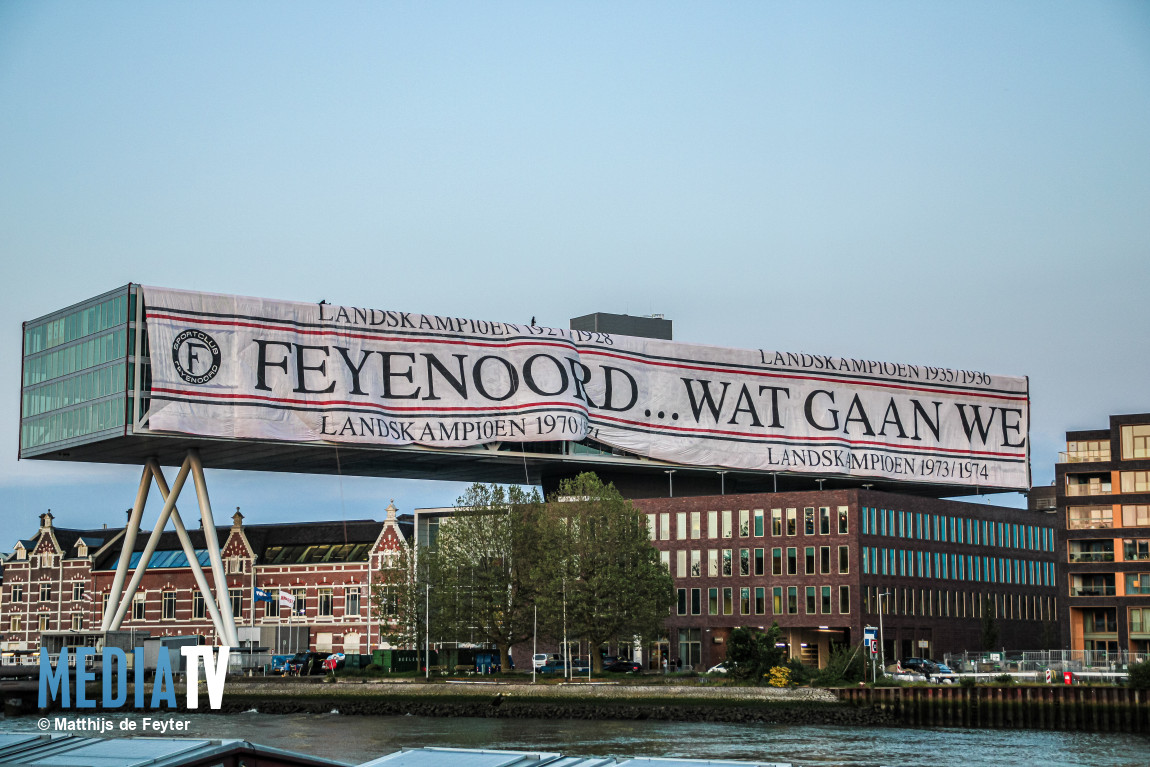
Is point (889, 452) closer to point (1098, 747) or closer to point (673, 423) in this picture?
point (673, 423)

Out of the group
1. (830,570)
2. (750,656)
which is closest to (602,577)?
(750,656)

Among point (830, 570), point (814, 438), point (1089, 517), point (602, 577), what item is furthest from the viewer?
point (814, 438)

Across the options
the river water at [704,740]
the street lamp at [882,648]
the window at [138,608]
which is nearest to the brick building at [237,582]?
the window at [138,608]

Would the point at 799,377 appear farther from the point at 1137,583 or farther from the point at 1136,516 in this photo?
the point at 1137,583

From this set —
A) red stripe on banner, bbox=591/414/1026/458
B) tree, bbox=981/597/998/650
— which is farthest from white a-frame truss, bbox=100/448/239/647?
tree, bbox=981/597/998/650

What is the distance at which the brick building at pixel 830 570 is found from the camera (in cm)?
11262

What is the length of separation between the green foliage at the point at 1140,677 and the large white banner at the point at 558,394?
48747 millimetres

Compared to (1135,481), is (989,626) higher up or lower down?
lower down

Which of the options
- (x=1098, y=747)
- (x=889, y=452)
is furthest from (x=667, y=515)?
(x=1098, y=747)

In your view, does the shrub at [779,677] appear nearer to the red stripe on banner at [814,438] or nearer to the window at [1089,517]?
the window at [1089,517]

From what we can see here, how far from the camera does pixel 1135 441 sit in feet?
355

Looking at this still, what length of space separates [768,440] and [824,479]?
654 centimetres

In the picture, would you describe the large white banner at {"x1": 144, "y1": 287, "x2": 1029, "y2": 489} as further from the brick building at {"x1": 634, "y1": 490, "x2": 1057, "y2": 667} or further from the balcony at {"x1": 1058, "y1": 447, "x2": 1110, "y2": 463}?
the balcony at {"x1": 1058, "y1": 447, "x2": 1110, "y2": 463}

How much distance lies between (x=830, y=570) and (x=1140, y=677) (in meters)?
38.4
